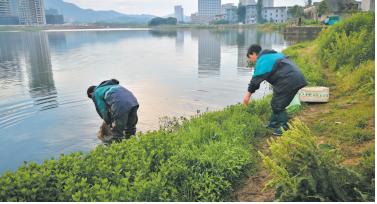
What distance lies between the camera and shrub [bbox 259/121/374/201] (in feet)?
11.3

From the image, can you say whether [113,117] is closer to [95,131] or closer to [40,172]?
[40,172]

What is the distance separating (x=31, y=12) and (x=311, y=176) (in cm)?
17486

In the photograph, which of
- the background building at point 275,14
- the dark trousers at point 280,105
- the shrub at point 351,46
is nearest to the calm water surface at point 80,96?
the shrub at point 351,46

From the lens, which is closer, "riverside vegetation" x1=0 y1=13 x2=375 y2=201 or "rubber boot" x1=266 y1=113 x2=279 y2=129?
"riverside vegetation" x1=0 y1=13 x2=375 y2=201

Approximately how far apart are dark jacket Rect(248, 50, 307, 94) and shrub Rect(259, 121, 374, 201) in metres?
2.78

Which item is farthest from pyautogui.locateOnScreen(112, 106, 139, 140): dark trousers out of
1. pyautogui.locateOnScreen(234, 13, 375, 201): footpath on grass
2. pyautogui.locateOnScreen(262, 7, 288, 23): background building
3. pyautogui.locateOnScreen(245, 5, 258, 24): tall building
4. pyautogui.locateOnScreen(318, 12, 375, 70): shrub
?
pyautogui.locateOnScreen(245, 5, 258, 24): tall building

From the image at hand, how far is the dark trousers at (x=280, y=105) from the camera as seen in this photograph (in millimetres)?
6652

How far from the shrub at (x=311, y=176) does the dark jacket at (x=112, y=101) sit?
3.70 metres

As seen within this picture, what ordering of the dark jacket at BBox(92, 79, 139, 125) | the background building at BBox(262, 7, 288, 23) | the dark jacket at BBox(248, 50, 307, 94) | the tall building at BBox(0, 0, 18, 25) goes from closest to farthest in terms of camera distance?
1. the dark jacket at BBox(248, 50, 307, 94)
2. the dark jacket at BBox(92, 79, 139, 125)
3. the tall building at BBox(0, 0, 18, 25)
4. the background building at BBox(262, 7, 288, 23)

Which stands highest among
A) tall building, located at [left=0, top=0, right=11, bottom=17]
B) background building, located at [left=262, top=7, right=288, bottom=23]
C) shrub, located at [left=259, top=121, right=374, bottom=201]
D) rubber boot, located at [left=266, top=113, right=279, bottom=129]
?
tall building, located at [left=0, top=0, right=11, bottom=17]

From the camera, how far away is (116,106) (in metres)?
6.60

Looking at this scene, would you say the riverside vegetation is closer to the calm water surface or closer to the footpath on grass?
the footpath on grass

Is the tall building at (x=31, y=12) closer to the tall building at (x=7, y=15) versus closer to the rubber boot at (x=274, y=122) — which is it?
the tall building at (x=7, y=15)

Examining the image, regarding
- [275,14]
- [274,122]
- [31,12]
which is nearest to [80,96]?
[274,122]
